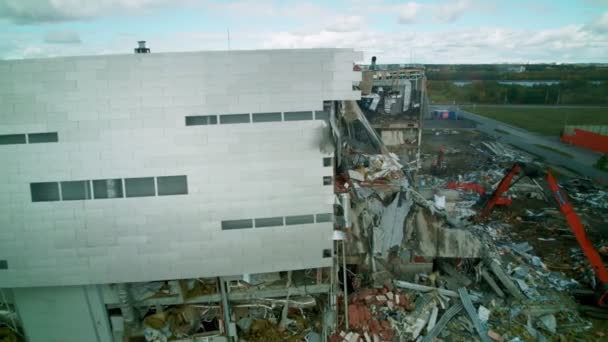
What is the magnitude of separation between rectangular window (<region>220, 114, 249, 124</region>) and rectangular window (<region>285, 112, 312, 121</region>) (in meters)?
0.93

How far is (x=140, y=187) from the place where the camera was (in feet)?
25.2

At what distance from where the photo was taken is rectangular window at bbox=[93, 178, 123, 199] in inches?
299

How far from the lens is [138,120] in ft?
24.3

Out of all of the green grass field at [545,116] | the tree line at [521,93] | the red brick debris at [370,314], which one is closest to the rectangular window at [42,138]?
the red brick debris at [370,314]

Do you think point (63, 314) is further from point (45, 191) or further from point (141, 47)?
point (141, 47)

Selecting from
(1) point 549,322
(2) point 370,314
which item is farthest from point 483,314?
(2) point 370,314

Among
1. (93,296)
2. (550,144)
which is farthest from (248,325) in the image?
(550,144)

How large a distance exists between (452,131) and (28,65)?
36.5 m

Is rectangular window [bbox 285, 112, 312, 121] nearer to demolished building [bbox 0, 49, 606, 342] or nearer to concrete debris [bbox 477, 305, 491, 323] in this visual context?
demolished building [bbox 0, 49, 606, 342]

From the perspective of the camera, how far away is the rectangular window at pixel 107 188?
7605mm

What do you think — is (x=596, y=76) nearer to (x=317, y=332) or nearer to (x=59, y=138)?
(x=317, y=332)

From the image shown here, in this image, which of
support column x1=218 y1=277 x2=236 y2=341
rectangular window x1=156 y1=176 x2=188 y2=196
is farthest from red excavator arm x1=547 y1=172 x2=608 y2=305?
rectangular window x1=156 y1=176 x2=188 y2=196

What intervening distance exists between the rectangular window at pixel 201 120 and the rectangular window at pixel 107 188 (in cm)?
209

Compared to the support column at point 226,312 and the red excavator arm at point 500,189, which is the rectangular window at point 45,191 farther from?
the red excavator arm at point 500,189
